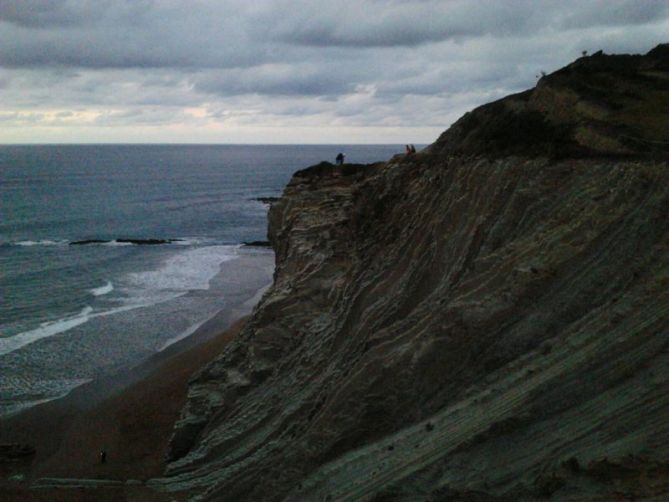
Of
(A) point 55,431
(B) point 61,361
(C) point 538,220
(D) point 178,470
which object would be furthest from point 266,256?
(C) point 538,220

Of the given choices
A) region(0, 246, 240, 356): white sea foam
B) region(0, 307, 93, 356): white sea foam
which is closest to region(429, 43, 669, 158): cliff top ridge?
region(0, 246, 240, 356): white sea foam

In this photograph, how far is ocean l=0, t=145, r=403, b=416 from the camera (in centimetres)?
3488

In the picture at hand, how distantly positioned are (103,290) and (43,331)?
10.5m

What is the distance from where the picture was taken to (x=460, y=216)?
19.4 metres

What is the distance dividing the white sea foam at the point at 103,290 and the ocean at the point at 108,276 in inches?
2.9

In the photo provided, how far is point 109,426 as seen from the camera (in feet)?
89.0

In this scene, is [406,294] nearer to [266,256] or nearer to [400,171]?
[400,171]

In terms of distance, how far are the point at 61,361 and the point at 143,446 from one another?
12.0 meters

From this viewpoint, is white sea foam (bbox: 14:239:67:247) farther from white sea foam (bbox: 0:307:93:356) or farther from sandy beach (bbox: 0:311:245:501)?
sandy beach (bbox: 0:311:245:501)

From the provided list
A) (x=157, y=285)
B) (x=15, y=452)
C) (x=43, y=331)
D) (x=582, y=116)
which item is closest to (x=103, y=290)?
(x=157, y=285)

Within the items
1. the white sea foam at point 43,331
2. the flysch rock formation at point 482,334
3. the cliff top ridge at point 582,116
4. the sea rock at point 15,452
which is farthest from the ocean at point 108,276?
the cliff top ridge at point 582,116

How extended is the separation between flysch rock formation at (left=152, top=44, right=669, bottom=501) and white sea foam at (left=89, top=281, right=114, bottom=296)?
26.0 m

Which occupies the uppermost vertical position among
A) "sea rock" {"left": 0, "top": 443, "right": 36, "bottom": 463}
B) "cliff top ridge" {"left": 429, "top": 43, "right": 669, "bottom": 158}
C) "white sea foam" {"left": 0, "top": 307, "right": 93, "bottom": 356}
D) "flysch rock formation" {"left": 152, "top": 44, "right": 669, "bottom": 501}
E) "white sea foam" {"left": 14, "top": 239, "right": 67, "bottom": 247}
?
"cliff top ridge" {"left": 429, "top": 43, "right": 669, "bottom": 158}

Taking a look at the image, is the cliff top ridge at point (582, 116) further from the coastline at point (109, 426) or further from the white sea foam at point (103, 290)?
the white sea foam at point (103, 290)
